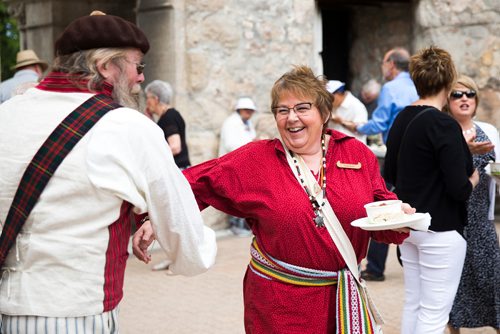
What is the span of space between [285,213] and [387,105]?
13.6ft

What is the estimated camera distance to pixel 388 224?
9.46 ft

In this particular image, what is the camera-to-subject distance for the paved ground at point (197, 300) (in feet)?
17.4

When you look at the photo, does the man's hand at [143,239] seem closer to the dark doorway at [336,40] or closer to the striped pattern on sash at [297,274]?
the striped pattern on sash at [297,274]

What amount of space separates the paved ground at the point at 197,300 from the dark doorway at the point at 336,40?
376cm

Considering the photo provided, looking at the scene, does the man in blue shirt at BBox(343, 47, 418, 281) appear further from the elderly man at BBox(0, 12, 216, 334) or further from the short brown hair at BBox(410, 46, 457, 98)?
the elderly man at BBox(0, 12, 216, 334)

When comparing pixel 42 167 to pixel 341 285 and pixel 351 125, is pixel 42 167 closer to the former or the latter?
pixel 341 285

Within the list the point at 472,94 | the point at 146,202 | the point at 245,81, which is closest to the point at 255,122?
the point at 245,81

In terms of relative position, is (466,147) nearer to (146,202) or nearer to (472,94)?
(472,94)

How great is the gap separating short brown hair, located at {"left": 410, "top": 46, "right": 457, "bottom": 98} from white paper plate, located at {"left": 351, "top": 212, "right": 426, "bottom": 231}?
4.01 feet

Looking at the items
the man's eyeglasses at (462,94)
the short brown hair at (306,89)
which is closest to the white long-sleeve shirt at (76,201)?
the short brown hair at (306,89)

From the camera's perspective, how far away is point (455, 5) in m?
8.91

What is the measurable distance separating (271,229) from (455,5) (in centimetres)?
662

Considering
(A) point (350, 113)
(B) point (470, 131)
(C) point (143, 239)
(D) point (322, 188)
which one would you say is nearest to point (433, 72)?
(B) point (470, 131)

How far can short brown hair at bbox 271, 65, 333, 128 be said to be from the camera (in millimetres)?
3121
